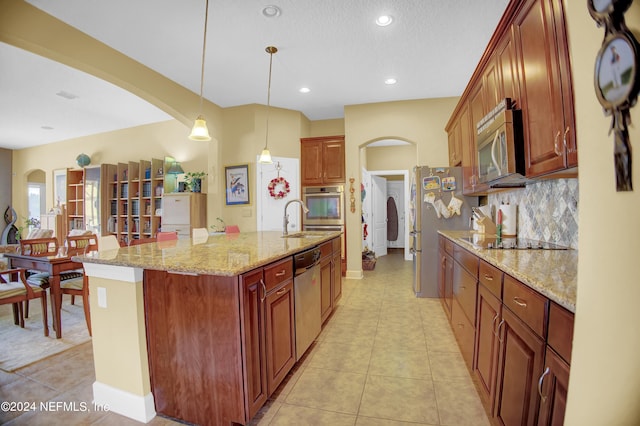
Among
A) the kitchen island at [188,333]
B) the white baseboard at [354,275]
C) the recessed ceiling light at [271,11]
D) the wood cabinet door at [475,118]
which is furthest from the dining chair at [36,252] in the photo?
the wood cabinet door at [475,118]

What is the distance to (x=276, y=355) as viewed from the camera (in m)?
1.62

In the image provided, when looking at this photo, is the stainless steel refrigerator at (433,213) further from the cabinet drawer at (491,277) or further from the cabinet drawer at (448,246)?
the cabinet drawer at (491,277)

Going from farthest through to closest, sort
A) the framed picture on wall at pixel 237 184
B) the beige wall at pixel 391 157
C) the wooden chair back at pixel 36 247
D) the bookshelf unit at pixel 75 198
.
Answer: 1. the beige wall at pixel 391 157
2. the bookshelf unit at pixel 75 198
3. the framed picture on wall at pixel 237 184
4. the wooden chair back at pixel 36 247

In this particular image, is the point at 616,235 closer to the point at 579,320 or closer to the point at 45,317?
the point at 579,320

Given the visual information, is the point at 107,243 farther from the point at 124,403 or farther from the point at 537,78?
the point at 537,78

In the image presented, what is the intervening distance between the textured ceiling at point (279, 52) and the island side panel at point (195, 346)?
7.81 feet

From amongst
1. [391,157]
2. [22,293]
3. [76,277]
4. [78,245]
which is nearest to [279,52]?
[78,245]

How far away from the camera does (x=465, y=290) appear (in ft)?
6.72

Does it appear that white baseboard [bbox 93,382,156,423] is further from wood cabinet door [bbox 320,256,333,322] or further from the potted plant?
the potted plant

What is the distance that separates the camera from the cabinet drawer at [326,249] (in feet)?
8.03

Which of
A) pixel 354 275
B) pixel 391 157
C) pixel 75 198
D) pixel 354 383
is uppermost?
pixel 391 157

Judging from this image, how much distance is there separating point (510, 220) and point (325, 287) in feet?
5.99

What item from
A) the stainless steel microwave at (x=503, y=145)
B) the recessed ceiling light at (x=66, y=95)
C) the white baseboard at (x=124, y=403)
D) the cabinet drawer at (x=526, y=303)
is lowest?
the white baseboard at (x=124, y=403)

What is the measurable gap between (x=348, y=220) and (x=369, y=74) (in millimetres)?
2238
